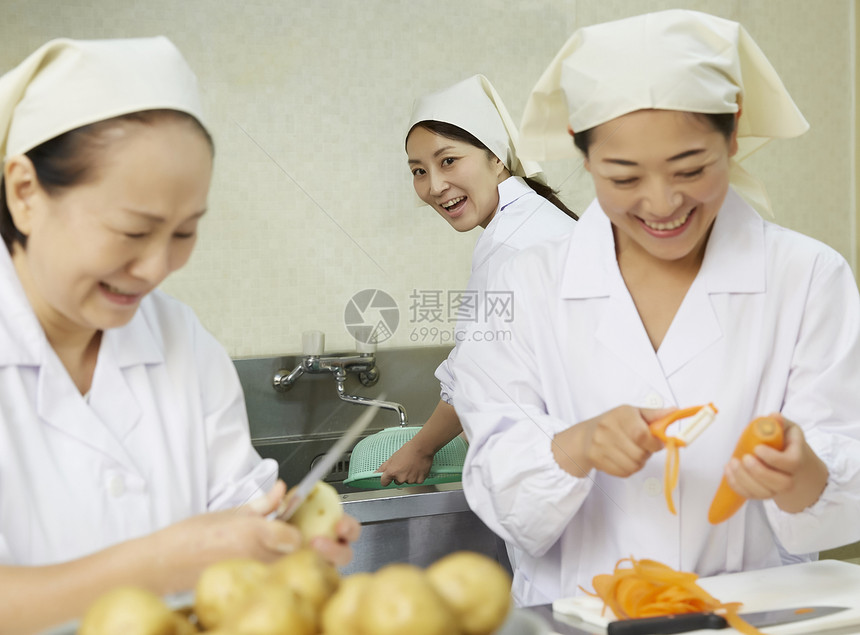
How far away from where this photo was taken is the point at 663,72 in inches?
27.5

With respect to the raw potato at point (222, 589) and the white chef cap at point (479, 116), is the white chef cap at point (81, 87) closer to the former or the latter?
the raw potato at point (222, 589)

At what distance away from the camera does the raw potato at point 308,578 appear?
1.28 feet

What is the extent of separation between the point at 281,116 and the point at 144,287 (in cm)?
48

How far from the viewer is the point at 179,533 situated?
52 cm

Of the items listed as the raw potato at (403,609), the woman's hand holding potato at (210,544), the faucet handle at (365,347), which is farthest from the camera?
the faucet handle at (365,347)

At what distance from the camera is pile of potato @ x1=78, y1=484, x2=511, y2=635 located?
34 centimetres

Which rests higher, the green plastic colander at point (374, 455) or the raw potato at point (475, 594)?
the green plastic colander at point (374, 455)

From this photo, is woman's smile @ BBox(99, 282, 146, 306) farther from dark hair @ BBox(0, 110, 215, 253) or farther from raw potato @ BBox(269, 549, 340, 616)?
raw potato @ BBox(269, 549, 340, 616)

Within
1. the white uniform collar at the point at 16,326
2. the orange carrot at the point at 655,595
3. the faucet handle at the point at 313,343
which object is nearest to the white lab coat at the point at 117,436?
the white uniform collar at the point at 16,326

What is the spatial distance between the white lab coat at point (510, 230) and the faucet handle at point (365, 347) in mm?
88

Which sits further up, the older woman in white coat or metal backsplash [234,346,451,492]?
the older woman in white coat

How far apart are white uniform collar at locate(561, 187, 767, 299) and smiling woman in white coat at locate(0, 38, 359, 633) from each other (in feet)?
1.24

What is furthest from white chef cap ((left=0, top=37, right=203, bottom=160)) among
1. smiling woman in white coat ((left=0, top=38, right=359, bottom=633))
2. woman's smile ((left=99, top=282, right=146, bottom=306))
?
woman's smile ((left=99, top=282, right=146, bottom=306))

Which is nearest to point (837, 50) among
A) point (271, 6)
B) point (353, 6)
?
point (353, 6)
